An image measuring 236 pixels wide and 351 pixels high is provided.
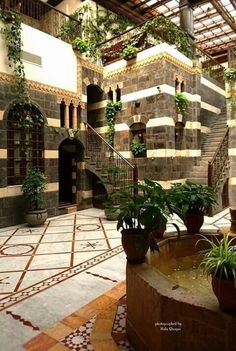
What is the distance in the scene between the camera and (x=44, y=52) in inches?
320

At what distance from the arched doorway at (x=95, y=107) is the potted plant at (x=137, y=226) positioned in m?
8.88

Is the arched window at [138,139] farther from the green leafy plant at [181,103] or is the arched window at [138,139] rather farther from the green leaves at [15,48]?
the green leaves at [15,48]

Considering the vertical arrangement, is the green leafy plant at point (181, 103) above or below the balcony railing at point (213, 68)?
below

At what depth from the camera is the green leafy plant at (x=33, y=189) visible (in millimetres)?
7035

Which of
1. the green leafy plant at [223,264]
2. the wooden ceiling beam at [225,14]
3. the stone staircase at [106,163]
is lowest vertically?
the green leafy plant at [223,264]

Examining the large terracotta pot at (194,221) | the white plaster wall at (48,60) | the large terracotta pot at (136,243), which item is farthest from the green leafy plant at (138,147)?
the large terracotta pot at (136,243)

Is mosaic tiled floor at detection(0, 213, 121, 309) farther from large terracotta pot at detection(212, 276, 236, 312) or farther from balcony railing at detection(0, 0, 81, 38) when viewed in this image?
balcony railing at detection(0, 0, 81, 38)

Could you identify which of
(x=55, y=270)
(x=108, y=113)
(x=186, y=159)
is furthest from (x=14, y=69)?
(x=186, y=159)

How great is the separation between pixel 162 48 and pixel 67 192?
6.03 meters

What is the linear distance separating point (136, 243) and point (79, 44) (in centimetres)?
851

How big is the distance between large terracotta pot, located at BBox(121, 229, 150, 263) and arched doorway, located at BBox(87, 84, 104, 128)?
9004 millimetres

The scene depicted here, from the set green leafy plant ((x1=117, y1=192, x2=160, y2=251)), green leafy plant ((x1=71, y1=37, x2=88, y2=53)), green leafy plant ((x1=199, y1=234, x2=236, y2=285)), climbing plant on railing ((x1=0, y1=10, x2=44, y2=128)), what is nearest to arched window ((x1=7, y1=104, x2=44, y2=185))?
climbing plant on railing ((x1=0, y1=10, x2=44, y2=128))

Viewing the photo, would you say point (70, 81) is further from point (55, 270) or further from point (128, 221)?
point (128, 221)

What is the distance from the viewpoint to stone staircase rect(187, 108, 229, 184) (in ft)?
31.9
